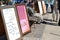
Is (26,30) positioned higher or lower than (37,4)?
lower

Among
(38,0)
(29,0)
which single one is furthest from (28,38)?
(29,0)

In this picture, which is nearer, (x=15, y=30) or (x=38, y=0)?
(x=15, y=30)

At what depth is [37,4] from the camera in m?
2.68

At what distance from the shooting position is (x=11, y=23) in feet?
3.63

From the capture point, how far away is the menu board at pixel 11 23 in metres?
1.03

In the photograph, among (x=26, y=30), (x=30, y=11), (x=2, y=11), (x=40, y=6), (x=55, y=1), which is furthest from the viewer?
(x=55, y=1)

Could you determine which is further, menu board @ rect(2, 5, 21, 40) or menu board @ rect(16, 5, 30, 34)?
menu board @ rect(16, 5, 30, 34)

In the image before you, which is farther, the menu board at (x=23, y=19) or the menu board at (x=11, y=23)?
the menu board at (x=23, y=19)

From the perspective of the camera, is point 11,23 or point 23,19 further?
point 23,19

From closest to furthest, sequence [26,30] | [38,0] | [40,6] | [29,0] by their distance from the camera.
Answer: [26,30], [40,6], [38,0], [29,0]

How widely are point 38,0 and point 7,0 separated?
2.03ft

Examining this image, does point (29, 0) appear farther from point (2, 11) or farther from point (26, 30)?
point (2, 11)

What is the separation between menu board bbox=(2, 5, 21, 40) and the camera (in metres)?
1.03

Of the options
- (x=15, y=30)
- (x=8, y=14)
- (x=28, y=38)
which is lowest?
(x=28, y=38)
